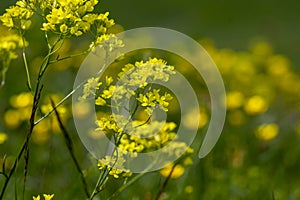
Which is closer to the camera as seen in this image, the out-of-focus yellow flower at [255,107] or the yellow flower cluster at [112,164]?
the yellow flower cluster at [112,164]

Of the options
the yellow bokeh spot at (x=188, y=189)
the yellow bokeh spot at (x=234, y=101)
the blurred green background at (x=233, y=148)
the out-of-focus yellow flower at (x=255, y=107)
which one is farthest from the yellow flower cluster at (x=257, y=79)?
A: the yellow bokeh spot at (x=188, y=189)

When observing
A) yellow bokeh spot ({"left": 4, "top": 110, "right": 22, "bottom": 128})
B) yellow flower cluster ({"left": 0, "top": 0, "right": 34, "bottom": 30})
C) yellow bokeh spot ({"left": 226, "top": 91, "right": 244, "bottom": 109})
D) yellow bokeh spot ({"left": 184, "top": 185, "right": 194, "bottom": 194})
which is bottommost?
yellow bokeh spot ({"left": 226, "top": 91, "right": 244, "bottom": 109})

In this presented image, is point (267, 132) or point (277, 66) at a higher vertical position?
point (267, 132)

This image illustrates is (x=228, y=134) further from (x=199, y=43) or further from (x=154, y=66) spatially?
(x=154, y=66)

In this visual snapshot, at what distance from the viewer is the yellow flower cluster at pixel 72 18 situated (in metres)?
1.64

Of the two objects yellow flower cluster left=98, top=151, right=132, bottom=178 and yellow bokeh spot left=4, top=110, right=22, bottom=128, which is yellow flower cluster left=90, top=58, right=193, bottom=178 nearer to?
yellow flower cluster left=98, top=151, right=132, bottom=178

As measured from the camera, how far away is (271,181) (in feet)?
8.99

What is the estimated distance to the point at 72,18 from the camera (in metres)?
1.65

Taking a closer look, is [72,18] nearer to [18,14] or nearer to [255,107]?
[18,14]

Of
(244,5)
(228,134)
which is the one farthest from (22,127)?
(244,5)

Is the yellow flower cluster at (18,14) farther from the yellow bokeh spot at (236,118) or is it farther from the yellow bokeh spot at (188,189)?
the yellow bokeh spot at (236,118)

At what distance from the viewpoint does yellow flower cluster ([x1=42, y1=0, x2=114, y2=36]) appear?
5.37 feet

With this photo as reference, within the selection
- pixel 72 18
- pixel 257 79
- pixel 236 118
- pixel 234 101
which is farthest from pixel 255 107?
pixel 72 18

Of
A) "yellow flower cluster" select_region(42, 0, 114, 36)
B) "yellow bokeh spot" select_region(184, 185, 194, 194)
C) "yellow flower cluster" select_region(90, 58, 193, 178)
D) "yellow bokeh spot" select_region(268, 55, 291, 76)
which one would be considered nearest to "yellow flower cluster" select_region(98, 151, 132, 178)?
"yellow flower cluster" select_region(90, 58, 193, 178)
